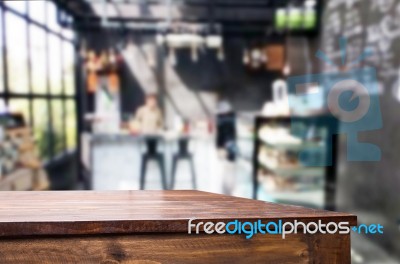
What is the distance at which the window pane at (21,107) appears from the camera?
3.38 metres

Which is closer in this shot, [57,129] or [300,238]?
[300,238]

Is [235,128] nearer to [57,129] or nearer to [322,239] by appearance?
[57,129]

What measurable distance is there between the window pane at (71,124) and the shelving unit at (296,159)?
179 cm

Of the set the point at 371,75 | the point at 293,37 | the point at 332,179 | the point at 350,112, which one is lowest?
the point at 332,179

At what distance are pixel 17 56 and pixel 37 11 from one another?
17.0 inches

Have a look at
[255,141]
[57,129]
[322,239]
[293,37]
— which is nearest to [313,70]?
[293,37]

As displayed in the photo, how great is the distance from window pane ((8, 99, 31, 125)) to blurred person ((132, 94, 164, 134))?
3.16 feet

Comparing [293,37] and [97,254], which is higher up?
[293,37]

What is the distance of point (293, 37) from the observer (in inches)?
155

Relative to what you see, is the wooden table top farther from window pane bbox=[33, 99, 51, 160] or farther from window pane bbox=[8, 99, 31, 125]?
window pane bbox=[33, 99, 51, 160]

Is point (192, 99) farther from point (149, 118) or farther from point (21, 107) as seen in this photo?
point (21, 107)

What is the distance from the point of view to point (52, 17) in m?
3.59

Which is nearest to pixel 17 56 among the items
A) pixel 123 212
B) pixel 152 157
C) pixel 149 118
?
pixel 149 118

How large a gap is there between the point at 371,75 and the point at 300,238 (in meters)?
3.02
